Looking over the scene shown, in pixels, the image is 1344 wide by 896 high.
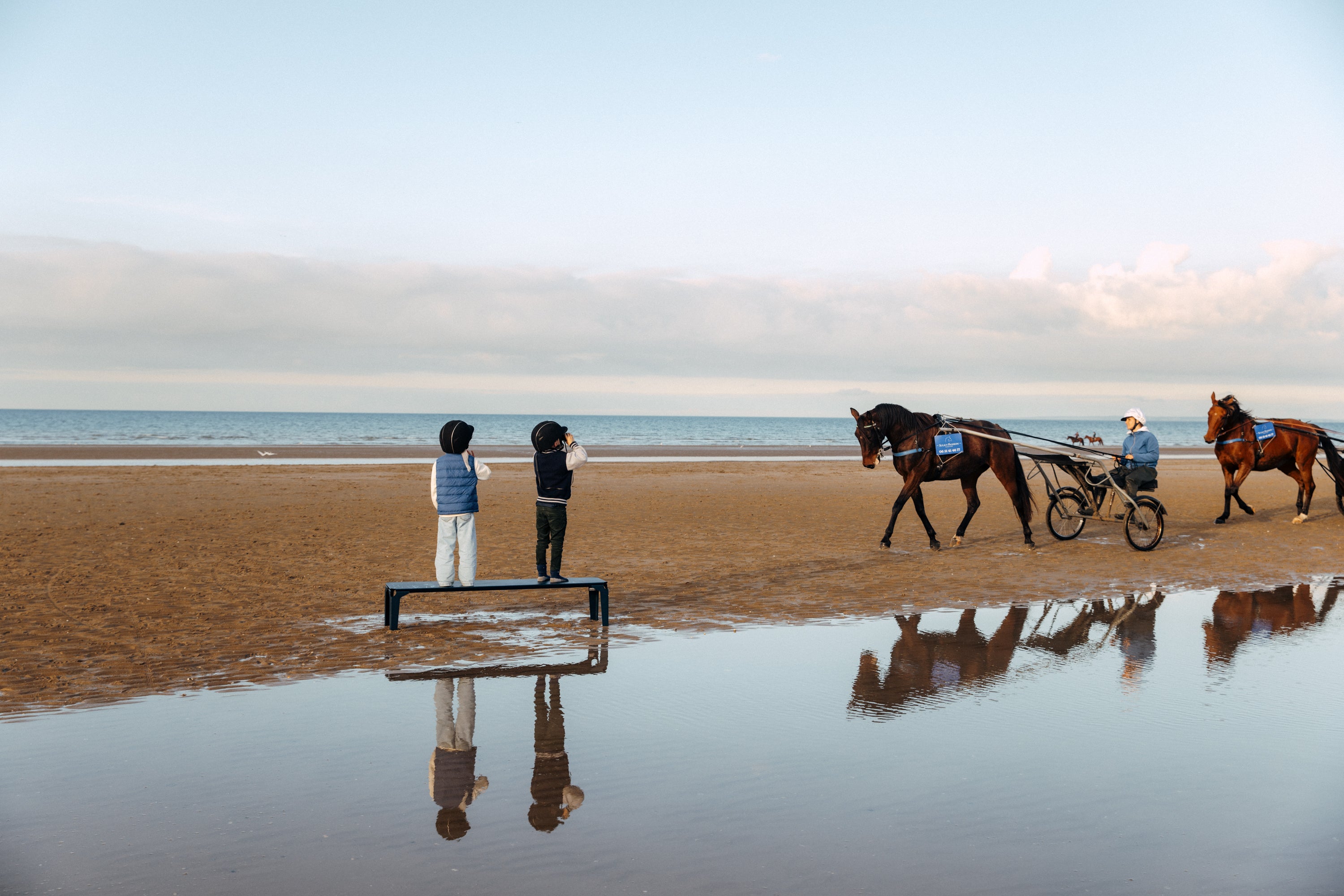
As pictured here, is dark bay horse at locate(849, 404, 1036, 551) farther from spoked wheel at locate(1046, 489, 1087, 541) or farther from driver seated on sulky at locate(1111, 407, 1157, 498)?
driver seated on sulky at locate(1111, 407, 1157, 498)

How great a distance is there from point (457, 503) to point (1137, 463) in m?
10.5

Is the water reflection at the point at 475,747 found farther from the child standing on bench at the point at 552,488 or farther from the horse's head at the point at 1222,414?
the horse's head at the point at 1222,414

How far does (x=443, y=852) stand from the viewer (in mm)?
4223

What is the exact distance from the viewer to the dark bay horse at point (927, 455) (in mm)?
14516

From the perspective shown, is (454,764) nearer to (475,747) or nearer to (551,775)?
(475,747)

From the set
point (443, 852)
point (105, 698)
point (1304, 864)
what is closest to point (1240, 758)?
point (1304, 864)

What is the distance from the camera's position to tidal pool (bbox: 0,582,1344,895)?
4082mm

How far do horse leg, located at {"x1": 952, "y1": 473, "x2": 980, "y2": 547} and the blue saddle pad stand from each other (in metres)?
0.63

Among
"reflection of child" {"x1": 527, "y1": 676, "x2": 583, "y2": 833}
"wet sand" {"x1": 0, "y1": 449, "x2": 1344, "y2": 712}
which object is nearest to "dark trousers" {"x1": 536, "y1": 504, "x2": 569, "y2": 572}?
"wet sand" {"x1": 0, "y1": 449, "x2": 1344, "y2": 712}

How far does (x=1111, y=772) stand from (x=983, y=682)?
1.89 metres

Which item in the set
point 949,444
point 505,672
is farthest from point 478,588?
point 949,444

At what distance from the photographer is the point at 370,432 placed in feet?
293

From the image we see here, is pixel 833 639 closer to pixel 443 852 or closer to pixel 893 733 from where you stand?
pixel 893 733

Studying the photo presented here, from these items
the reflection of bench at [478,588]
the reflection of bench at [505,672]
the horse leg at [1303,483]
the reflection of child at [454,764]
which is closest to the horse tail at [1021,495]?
the horse leg at [1303,483]
